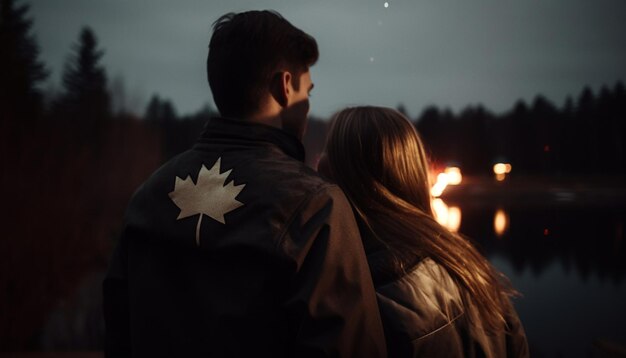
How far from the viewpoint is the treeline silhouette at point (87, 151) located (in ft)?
11.6

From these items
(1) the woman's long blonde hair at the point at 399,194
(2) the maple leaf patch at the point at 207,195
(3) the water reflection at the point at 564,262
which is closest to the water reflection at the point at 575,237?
(3) the water reflection at the point at 564,262

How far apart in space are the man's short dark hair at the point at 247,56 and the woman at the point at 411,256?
39cm

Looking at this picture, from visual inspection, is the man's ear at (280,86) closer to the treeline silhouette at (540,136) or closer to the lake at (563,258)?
the treeline silhouette at (540,136)

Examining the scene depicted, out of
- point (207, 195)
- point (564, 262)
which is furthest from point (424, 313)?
point (564, 262)

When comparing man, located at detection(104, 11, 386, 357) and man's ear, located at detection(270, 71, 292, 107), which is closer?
man, located at detection(104, 11, 386, 357)

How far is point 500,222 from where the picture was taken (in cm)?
456

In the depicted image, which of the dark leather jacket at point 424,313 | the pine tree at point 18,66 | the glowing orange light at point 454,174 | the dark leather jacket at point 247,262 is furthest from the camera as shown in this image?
the pine tree at point 18,66

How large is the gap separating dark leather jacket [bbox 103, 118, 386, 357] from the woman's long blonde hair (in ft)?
1.21

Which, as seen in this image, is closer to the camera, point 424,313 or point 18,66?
point 424,313

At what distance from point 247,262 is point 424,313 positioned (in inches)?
Answer: 20.2

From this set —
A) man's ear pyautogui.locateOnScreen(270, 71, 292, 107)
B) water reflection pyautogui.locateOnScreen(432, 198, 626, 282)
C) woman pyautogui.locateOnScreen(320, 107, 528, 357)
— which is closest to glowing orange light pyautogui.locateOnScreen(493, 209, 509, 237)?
water reflection pyautogui.locateOnScreen(432, 198, 626, 282)

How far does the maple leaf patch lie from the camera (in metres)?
0.89

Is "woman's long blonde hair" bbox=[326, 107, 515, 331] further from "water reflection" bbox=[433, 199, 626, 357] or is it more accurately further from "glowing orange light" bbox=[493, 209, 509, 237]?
"glowing orange light" bbox=[493, 209, 509, 237]

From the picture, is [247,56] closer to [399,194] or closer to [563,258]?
[399,194]
